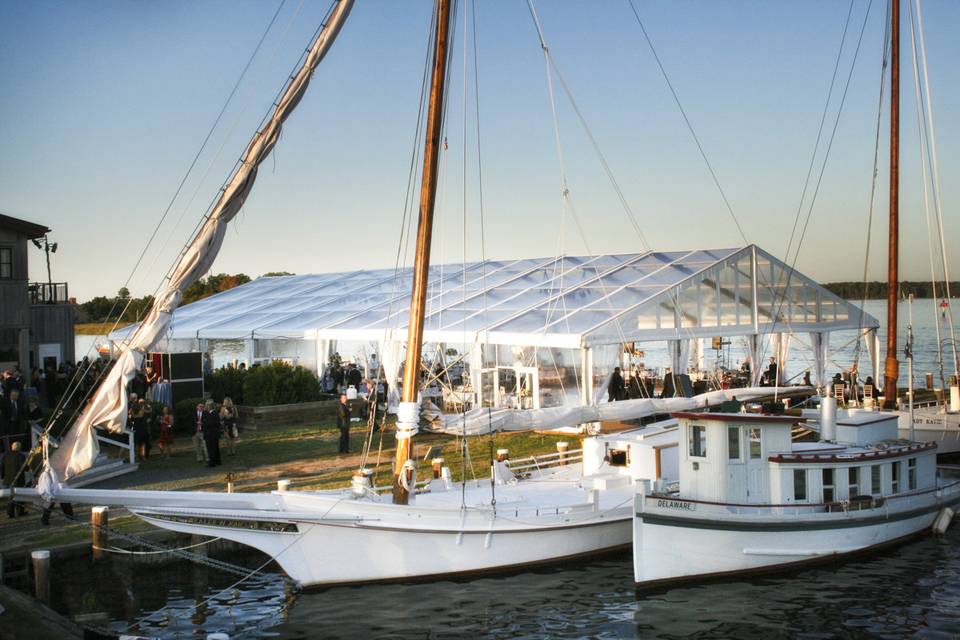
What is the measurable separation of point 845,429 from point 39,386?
90.4 ft

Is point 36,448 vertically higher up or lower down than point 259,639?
higher up

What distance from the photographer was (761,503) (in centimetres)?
Answer: 1745

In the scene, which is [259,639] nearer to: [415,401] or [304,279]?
[415,401]

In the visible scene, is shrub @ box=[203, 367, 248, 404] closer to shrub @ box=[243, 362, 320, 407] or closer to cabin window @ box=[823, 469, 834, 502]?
shrub @ box=[243, 362, 320, 407]

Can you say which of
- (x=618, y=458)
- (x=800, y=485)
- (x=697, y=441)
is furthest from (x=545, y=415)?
(x=800, y=485)

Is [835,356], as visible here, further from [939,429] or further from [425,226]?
[425,226]

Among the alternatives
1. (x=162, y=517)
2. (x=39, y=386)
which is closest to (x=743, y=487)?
(x=162, y=517)

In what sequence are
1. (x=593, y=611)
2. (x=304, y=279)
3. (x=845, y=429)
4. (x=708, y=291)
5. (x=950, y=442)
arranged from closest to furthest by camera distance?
1. (x=593, y=611)
2. (x=845, y=429)
3. (x=950, y=442)
4. (x=708, y=291)
5. (x=304, y=279)

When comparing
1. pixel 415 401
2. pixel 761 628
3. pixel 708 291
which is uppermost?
pixel 708 291

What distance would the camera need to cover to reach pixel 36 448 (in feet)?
59.6

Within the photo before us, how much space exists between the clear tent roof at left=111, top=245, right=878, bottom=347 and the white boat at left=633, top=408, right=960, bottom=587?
9.98 metres

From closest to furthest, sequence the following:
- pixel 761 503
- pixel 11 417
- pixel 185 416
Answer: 1. pixel 761 503
2. pixel 11 417
3. pixel 185 416

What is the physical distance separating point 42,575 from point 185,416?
15.1 meters

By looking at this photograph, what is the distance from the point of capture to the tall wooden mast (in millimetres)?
17203
